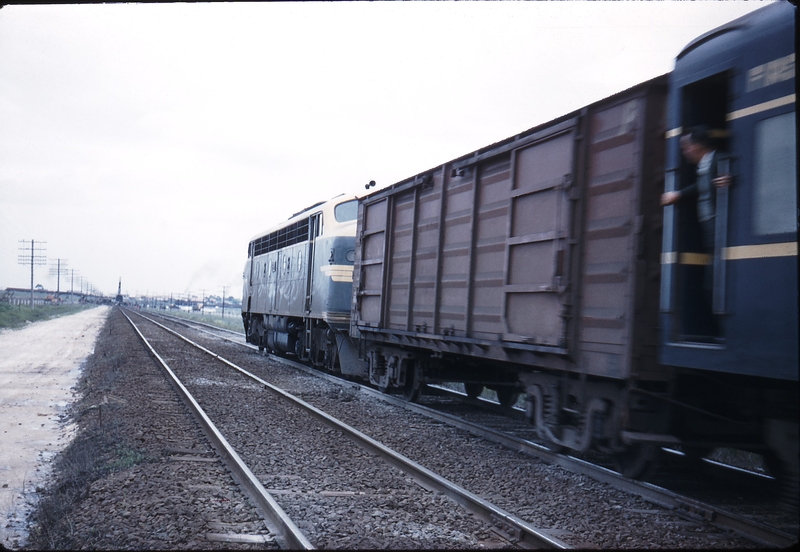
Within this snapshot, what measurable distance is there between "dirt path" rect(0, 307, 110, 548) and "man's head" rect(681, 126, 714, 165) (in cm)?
616

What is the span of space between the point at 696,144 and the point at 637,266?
3.60ft

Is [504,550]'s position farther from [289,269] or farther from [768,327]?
[289,269]

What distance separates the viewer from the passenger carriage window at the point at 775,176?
412 centimetres

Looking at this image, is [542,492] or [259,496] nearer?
[259,496]

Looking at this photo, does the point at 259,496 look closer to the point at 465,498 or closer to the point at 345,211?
the point at 465,498

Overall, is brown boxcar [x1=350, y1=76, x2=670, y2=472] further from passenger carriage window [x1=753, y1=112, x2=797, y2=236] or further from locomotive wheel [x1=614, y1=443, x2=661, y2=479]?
passenger carriage window [x1=753, y1=112, x2=797, y2=236]

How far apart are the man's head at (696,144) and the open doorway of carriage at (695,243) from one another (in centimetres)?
5

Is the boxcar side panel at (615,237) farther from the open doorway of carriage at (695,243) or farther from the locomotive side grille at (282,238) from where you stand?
the locomotive side grille at (282,238)

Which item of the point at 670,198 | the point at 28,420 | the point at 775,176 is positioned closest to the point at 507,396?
the point at 670,198

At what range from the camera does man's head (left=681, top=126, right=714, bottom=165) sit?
192 inches

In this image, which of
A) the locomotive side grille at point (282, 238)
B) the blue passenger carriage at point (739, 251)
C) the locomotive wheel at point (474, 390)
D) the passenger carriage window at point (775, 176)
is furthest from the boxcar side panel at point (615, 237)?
the locomotive side grille at point (282, 238)

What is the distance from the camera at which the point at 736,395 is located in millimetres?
5086

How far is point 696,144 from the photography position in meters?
4.90

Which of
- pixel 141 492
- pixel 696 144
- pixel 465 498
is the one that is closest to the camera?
pixel 696 144
